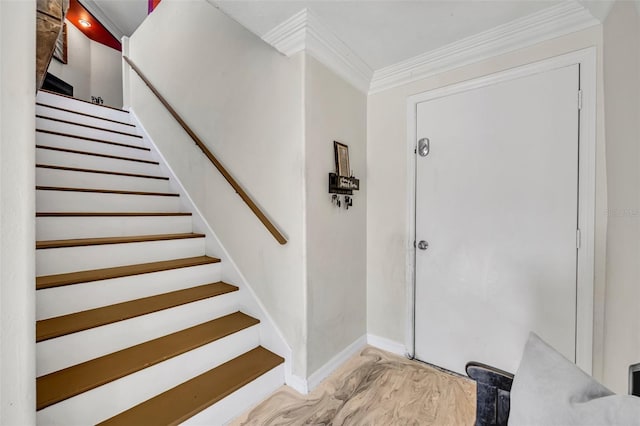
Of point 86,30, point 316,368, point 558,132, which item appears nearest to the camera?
point 558,132

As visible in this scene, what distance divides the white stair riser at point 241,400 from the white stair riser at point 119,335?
53 centimetres

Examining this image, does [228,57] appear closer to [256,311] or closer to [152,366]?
[256,311]

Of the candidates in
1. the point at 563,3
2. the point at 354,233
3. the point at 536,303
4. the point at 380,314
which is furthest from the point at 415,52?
the point at 380,314

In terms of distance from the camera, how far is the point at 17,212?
743 mm

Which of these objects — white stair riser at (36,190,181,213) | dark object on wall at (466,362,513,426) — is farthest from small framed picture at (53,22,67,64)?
dark object on wall at (466,362,513,426)

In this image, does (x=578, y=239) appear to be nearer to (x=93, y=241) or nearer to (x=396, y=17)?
(x=396, y=17)

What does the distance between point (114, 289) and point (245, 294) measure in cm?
78

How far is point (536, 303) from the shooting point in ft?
5.32

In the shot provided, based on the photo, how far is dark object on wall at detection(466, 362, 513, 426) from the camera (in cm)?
84

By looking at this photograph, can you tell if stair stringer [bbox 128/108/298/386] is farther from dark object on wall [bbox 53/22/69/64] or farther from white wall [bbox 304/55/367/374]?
dark object on wall [bbox 53/22/69/64]

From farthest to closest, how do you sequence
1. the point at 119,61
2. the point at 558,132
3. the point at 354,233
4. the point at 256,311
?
the point at 119,61, the point at 354,233, the point at 256,311, the point at 558,132

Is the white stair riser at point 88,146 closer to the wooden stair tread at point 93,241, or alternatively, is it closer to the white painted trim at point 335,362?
the wooden stair tread at point 93,241

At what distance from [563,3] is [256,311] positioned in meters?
2.49

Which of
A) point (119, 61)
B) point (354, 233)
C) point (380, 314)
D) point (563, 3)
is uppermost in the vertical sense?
point (119, 61)
